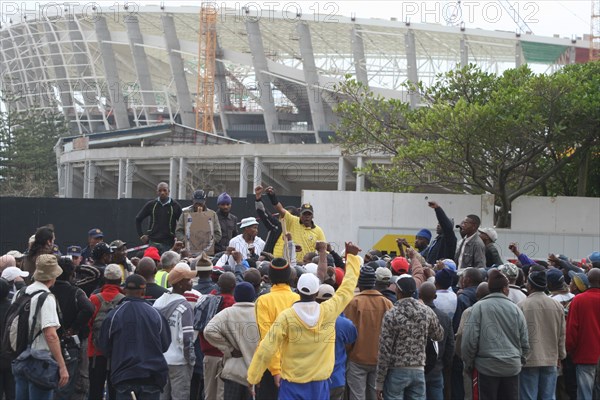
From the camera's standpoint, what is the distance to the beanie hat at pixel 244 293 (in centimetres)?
834

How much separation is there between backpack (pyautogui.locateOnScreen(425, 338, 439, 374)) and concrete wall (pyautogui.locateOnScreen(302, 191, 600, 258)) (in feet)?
39.8

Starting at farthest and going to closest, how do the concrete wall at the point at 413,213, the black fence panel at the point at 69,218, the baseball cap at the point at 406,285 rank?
the black fence panel at the point at 69,218, the concrete wall at the point at 413,213, the baseball cap at the point at 406,285

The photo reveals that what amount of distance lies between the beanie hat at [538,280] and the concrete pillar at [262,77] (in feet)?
194

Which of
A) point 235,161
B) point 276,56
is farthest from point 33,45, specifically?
point 235,161

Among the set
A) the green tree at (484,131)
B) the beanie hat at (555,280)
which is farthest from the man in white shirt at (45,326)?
the green tree at (484,131)

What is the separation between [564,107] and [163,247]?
38.5 ft

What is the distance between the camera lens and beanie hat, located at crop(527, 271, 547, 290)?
966 centimetres

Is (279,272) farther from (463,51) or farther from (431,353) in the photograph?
(463,51)

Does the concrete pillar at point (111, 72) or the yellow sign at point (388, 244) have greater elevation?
the concrete pillar at point (111, 72)

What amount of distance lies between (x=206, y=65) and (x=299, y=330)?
68.6m

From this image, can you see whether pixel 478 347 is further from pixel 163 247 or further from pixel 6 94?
pixel 6 94

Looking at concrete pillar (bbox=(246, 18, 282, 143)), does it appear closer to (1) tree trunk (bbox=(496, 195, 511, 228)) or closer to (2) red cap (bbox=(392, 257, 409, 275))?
(1) tree trunk (bbox=(496, 195, 511, 228))

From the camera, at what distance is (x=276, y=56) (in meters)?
79.5

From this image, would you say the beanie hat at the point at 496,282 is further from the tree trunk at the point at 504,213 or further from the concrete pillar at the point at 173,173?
the concrete pillar at the point at 173,173
